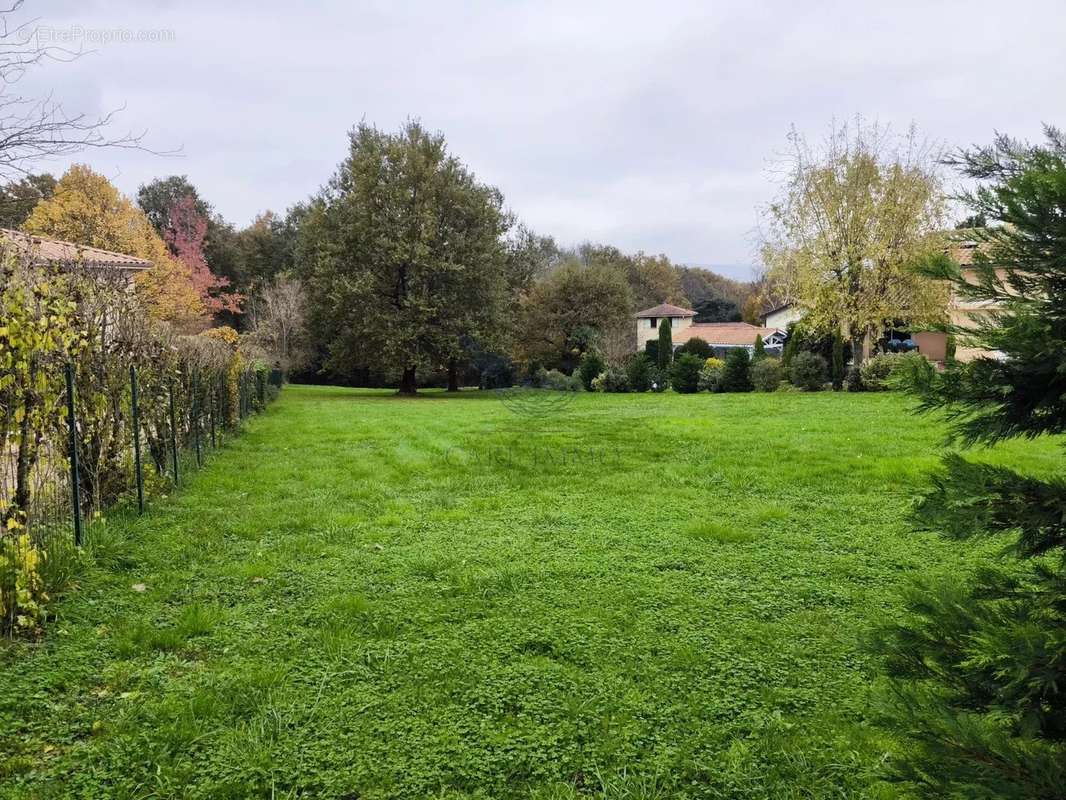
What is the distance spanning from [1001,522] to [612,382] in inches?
827

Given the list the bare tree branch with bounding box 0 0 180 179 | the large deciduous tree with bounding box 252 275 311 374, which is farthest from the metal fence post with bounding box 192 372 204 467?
the large deciduous tree with bounding box 252 275 311 374

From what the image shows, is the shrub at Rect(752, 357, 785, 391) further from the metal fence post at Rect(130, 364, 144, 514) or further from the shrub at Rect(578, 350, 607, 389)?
the metal fence post at Rect(130, 364, 144, 514)

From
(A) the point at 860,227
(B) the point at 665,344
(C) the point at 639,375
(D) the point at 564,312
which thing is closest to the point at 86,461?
(C) the point at 639,375

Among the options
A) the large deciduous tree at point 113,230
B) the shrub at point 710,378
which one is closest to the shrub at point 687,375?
the shrub at point 710,378

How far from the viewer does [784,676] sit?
2908mm

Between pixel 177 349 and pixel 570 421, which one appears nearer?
pixel 177 349

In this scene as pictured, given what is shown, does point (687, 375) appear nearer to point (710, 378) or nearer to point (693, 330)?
point (710, 378)

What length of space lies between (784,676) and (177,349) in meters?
7.33

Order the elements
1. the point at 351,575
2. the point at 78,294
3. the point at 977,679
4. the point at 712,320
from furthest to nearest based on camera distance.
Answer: the point at 712,320, the point at 78,294, the point at 351,575, the point at 977,679

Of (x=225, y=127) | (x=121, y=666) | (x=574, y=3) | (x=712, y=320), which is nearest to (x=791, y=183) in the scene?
(x=574, y=3)

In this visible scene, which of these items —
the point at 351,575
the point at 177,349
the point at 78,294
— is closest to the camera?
the point at 351,575

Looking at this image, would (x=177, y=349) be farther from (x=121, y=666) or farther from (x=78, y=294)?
(x=121, y=666)

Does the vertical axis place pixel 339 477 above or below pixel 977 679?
below

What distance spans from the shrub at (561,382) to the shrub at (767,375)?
21.0 feet
